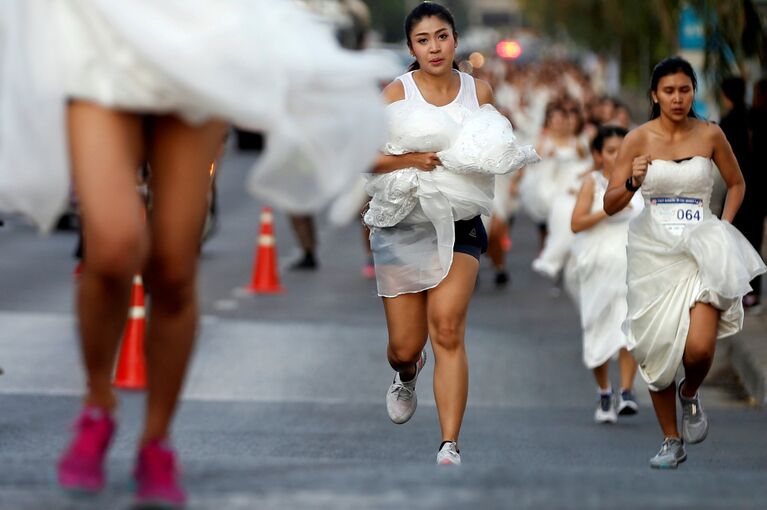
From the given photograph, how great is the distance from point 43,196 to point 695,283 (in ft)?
12.8

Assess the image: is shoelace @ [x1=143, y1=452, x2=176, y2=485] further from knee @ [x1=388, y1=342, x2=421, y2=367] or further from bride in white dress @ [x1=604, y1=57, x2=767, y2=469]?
bride in white dress @ [x1=604, y1=57, x2=767, y2=469]

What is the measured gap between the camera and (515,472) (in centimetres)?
514

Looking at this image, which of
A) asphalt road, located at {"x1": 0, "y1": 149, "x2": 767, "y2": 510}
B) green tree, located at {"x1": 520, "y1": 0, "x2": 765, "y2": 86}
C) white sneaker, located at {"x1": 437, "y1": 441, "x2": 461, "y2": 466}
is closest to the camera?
asphalt road, located at {"x1": 0, "y1": 149, "x2": 767, "y2": 510}

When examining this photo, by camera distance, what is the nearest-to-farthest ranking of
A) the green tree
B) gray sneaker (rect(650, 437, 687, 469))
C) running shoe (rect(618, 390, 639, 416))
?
1. gray sneaker (rect(650, 437, 687, 469))
2. running shoe (rect(618, 390, 639, 416))
3. the green tree

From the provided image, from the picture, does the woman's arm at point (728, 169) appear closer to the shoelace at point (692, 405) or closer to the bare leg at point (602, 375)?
the shoelace at point (692, 405)

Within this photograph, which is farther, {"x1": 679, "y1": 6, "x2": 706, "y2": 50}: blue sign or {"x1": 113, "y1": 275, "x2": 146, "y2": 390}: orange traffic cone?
{"x1": 679, "y1": 6, "x2": 706, "y2": 50}: blue sign

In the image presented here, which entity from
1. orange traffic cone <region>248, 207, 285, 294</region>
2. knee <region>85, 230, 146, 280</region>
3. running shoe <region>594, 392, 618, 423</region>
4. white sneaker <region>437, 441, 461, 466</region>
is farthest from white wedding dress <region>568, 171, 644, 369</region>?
knee <region>85, 230, 146, 280</region>

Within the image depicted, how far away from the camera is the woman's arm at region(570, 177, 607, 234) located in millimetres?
10570

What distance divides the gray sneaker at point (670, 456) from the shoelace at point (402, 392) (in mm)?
1198

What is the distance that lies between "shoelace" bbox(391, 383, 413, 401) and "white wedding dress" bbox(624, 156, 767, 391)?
1.10 metres

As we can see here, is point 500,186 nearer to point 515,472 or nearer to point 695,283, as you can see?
point 695,283

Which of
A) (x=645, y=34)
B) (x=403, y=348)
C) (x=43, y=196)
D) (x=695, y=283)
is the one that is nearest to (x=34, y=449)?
(x=403, y=348)

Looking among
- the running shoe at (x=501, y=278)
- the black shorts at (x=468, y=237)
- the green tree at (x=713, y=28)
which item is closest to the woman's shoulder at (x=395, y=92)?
the black shorts at (x=468, y=237)

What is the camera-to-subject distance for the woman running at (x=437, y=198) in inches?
285
